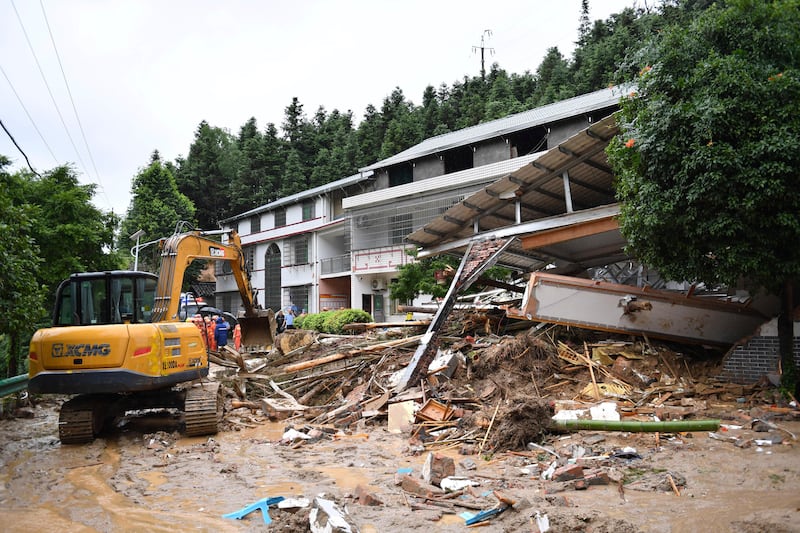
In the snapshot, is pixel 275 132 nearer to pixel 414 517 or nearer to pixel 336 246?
pixel 336 246

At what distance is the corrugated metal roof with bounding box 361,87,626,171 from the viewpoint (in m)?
23.8

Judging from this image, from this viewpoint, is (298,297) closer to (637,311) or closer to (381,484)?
(637,311)

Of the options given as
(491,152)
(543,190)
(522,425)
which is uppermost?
(491,152)

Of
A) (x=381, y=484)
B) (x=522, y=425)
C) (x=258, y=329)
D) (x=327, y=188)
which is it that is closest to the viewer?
(x=381, y=484)

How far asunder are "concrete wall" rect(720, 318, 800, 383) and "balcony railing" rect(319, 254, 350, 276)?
2565 cm

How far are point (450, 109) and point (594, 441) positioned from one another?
1609 inches

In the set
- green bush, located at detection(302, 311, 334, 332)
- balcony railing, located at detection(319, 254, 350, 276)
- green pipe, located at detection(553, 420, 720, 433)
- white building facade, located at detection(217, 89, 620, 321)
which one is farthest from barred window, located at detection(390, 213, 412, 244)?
green pipe, located at detection(553, 420, 720, 433)

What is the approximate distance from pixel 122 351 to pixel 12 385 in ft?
15.6

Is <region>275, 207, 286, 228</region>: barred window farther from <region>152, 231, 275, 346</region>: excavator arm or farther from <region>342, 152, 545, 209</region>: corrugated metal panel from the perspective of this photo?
<region>152, 231, 275, 346</region>: excavator arm

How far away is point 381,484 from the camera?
657 cm

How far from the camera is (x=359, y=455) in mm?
8281

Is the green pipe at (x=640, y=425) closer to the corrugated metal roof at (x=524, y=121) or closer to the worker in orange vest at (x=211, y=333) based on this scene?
the worker in orange vest at (x=211, y=333)

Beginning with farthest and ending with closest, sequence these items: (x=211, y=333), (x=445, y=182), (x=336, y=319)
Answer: (x=445, y=182) < (x=336, y=319) < (x=211, y=333)

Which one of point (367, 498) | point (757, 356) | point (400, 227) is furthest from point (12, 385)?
point (400, 227)
